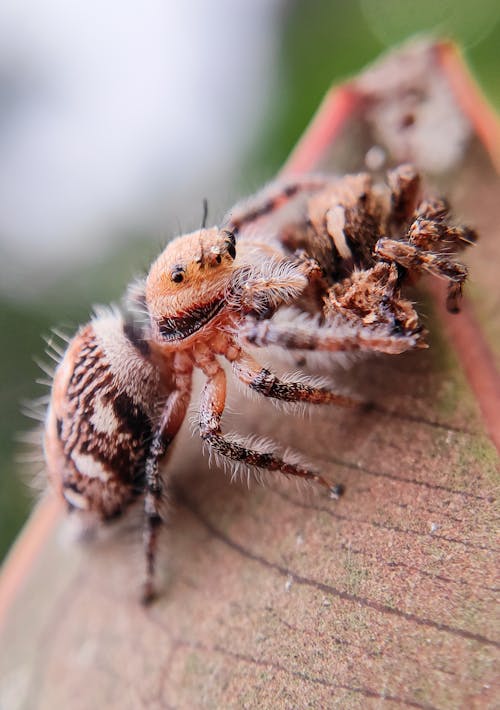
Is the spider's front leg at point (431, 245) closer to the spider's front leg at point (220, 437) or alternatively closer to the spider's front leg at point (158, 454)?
the spider's front leg at point (220, 437)

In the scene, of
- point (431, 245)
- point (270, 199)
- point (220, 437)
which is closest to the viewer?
point (431, 245)

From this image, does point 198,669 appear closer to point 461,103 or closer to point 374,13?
point 461,103

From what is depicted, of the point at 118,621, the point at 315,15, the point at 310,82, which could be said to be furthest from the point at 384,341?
the point at 315,15

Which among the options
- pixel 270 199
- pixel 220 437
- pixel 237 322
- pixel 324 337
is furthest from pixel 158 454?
pixel 270 199

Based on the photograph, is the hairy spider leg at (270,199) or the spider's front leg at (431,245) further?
the hairy spider leg at (270,199)

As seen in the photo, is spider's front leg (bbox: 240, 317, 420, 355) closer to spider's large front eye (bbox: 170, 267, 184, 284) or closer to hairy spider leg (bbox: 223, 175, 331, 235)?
spider's large front eye (bbox: 170, 267, 184, 284)

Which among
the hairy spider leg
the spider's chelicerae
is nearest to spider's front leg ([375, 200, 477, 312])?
the spider's chelicerae

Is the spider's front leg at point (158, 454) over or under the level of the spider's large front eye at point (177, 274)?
under

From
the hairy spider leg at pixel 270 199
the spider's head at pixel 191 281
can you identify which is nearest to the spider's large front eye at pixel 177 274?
the spider's head at pixel 191 281

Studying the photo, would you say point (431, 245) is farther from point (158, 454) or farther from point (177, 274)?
point (158, 454)
